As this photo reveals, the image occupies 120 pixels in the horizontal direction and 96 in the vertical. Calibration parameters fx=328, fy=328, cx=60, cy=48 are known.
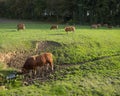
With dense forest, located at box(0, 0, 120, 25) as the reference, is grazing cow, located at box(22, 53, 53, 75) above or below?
below

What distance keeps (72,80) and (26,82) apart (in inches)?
104

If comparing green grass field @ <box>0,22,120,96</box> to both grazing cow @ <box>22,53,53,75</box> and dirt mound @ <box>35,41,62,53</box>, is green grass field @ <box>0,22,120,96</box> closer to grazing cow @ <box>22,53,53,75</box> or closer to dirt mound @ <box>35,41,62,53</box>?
dirt mound @ <box>35,41,62,53</box>

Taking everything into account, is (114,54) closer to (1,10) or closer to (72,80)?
(72,80)

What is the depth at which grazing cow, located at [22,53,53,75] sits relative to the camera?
19797 mm

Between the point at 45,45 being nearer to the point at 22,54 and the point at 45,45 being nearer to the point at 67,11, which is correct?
the point at 22,54

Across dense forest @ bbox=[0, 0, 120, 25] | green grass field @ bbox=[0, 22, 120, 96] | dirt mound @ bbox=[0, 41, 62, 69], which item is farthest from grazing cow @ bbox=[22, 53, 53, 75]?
dense forest @ bbox=[0, 0, 120, 25]

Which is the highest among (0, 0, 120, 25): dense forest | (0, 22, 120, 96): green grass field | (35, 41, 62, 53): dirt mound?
(0, 0, 120, 25): dense forest

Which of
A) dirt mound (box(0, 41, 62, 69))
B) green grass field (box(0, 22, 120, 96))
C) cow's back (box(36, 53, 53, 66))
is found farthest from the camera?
dirt mound (box(0, 41, 62, 69))

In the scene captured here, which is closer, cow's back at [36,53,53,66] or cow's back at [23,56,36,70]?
cow's back at [23,56,36,70]

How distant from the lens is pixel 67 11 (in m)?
59.6

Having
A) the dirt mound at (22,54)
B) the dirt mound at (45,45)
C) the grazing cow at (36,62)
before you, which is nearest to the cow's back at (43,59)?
the grazing cow at (36,62)

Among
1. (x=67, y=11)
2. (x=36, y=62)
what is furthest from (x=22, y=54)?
(x=67, y=11)

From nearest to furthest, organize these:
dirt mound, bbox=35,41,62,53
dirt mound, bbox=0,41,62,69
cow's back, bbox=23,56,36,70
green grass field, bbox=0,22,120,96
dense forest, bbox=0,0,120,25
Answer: green grass field, bbox=0,22,120,96
cow's back, bbox=23,56,36,70
dirt mound, bbox=0,41,62,69
dirt mound, bbox=35,41,62,53
dense forest, bbox=0,0,120,25

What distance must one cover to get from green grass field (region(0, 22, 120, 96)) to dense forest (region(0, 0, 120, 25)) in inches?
1090
